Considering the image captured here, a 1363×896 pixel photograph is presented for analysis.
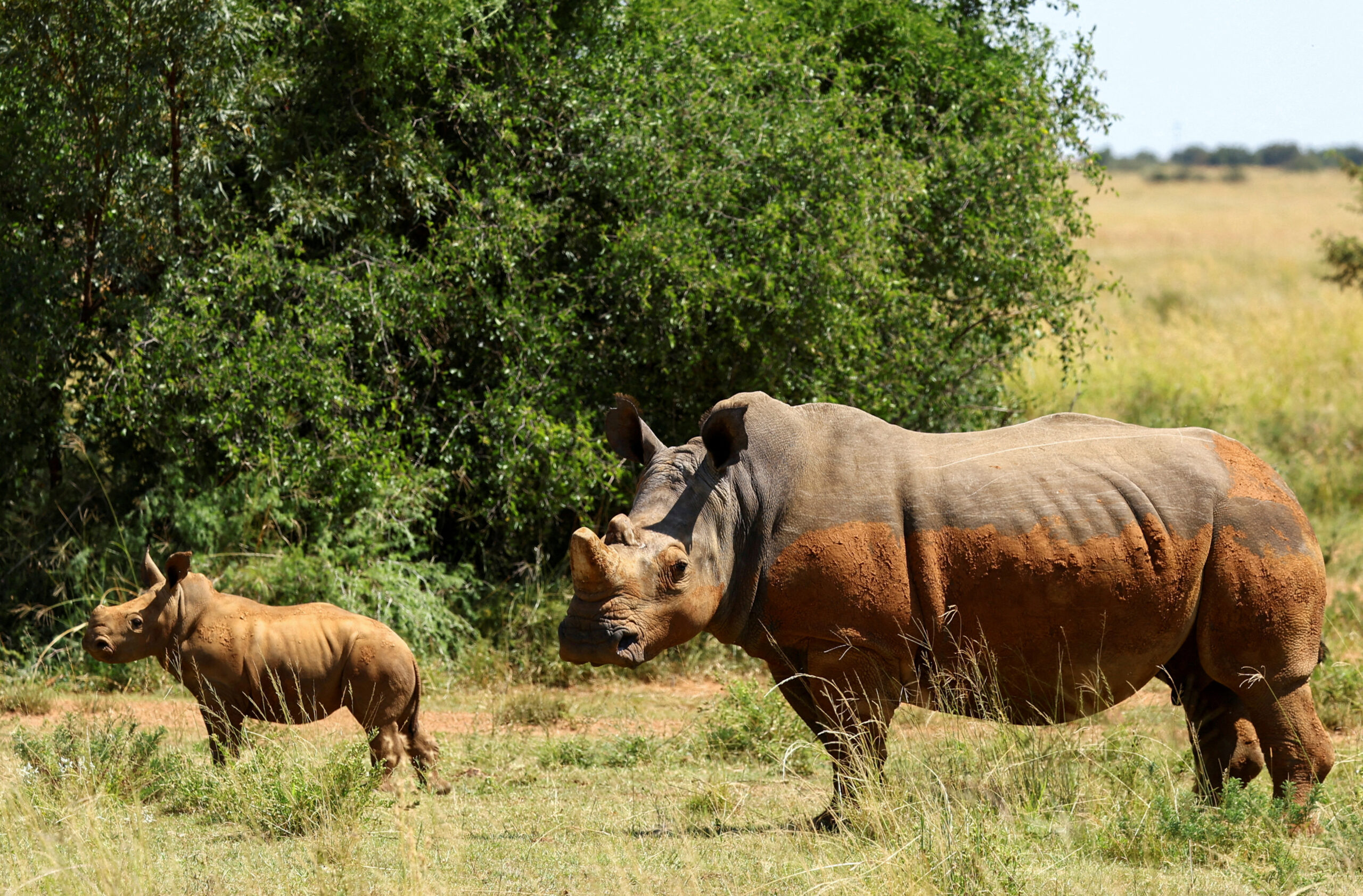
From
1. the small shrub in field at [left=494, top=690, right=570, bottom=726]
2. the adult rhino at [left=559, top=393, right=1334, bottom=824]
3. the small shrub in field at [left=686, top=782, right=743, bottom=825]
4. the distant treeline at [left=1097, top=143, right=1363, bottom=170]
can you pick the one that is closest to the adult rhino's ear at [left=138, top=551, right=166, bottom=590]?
the adult rhino at [left=559, top=393, right=1334, bottom=824]

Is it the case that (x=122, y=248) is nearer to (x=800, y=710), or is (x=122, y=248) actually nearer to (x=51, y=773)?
(x=51, y=773)

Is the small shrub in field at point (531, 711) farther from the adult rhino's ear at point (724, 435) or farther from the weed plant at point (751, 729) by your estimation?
the adult rhino's ear at point (724, 435)

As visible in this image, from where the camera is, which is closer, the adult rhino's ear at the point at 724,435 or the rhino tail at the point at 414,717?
the adult rhino's ear at the point at 724,435

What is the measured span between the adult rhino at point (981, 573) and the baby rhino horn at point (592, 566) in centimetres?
24

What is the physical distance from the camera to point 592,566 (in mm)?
5285

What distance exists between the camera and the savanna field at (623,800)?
494 cm

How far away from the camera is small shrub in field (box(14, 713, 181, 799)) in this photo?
239 inches

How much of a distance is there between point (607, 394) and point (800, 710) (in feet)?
18.1

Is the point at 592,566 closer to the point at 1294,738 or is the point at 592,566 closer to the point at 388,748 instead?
the point at 388,748

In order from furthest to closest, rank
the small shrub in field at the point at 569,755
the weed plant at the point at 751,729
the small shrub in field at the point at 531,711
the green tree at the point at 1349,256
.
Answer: the green tree at the point at 1349,256 → the small shrub in field at the point at 531,711 → the weed plant at the point at 751,729 → the small shrub in field at the point at 569,755

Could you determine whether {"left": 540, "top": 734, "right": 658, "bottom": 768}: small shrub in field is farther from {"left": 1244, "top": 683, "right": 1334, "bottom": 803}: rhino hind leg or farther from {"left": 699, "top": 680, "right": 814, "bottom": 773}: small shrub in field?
{"left": 1244, "top": 683, "right": 1334, "bottom": 803}: rhino hind leg

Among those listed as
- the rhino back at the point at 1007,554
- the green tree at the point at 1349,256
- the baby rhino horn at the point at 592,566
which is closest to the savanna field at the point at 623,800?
the rhino back at the point at 1007,554

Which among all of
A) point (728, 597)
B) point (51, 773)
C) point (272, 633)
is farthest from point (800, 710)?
point (51, 773)

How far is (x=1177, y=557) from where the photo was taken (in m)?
5.69
